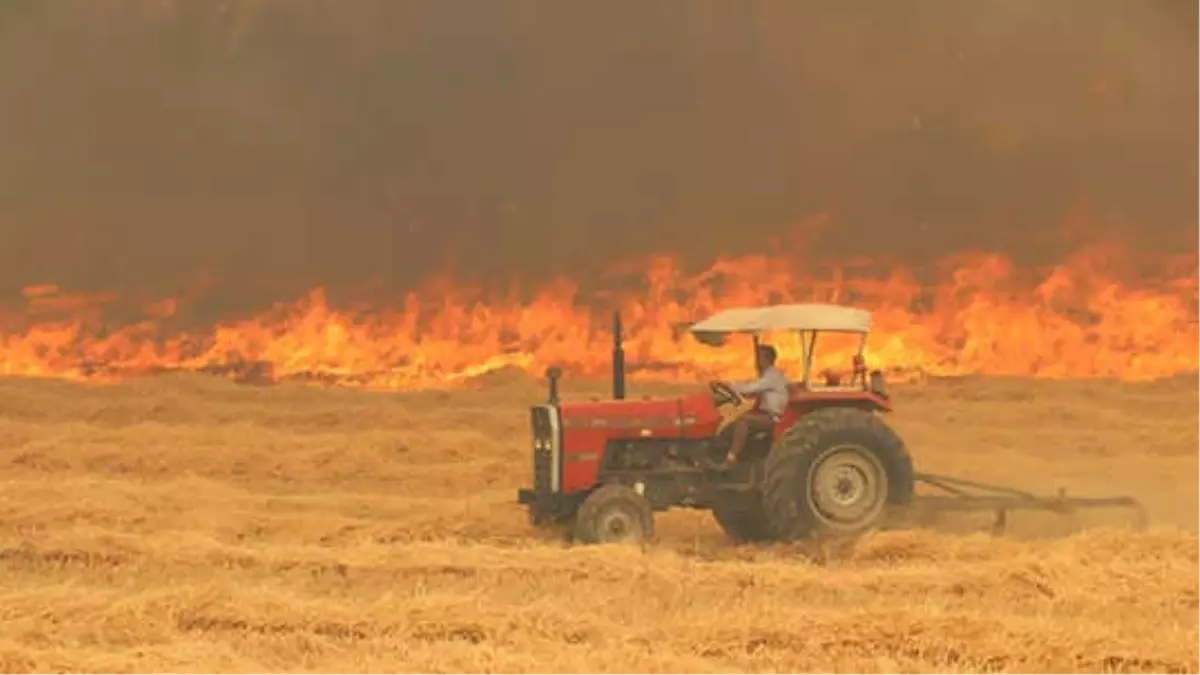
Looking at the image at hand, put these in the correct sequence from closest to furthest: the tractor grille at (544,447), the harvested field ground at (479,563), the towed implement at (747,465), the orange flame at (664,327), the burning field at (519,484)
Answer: the harvested field ground at (479,563) < the burning field at (519,484) < the towed implement at (747,465) < the tractor grille at (544,447) < the orange flame at (664,327)

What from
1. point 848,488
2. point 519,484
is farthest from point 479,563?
point 519,484

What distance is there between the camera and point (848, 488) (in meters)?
11.6

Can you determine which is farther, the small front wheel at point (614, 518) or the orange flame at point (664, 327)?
the orange flame at point (664, 327)

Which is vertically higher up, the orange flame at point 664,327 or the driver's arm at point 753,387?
the orange flame at point 664,327

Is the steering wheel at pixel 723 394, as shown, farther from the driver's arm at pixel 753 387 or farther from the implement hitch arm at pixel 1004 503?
the implement hitch arm at pixel 1004 503

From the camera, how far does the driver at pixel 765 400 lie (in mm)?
11789

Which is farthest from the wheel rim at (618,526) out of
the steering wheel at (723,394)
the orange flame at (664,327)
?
the orange flame at (664,327)

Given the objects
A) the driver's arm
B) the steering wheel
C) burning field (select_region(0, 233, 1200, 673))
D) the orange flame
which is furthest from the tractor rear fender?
the orange flame

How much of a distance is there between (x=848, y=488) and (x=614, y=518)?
189 cm

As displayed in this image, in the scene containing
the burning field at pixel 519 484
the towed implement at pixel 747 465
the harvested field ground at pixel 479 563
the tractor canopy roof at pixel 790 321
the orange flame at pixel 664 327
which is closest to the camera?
the harvested field ground at pixel 479 563

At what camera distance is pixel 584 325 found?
1998cm

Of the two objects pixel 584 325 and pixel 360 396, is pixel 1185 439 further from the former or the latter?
pixel 360 396

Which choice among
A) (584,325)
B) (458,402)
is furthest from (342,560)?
(584,325)

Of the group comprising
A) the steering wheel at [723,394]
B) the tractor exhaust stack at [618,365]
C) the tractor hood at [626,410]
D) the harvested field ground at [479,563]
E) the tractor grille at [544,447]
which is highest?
the tractor exhaust stack at [618,365]
